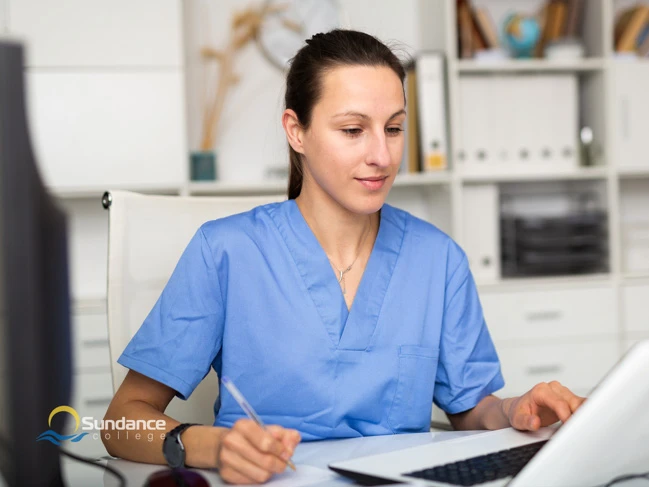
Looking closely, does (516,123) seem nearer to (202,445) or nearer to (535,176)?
(535,176)

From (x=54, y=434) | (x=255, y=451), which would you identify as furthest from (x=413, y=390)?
(x=54, y=434)

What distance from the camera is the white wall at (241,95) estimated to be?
8.95 ft

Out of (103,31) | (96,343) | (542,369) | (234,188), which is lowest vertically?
(542,369)

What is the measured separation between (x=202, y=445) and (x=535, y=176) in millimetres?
2082

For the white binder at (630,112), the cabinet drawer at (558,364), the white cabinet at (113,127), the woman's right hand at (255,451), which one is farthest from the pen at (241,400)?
the white binder at (630,112)

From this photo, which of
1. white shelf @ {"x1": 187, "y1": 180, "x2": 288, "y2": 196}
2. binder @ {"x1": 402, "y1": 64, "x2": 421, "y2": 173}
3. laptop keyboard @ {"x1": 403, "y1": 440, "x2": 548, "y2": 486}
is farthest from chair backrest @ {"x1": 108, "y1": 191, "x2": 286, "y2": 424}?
binder @ {"x1": 402, "y1": 64, "x2": 421, "y2": 173}

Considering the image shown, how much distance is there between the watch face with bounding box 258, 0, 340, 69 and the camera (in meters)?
2.76

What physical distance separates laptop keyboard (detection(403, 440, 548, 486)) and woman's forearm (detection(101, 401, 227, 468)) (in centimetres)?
23

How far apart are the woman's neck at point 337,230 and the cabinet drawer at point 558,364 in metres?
1.47

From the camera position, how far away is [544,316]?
8.57ft

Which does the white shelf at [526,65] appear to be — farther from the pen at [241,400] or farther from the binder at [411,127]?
the pen at [241,400]

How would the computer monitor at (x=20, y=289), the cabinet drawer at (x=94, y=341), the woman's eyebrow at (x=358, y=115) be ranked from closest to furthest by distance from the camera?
1. the computer monitor at (x=20, y=289)
2. the woman's eyebrow at (x=358, y=115)
3. the cabinet drawer at (x=94, y=341)

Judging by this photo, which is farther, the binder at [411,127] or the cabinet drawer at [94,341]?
the binder at [411,127]

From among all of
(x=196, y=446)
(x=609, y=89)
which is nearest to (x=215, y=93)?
(x=609, y=89)
